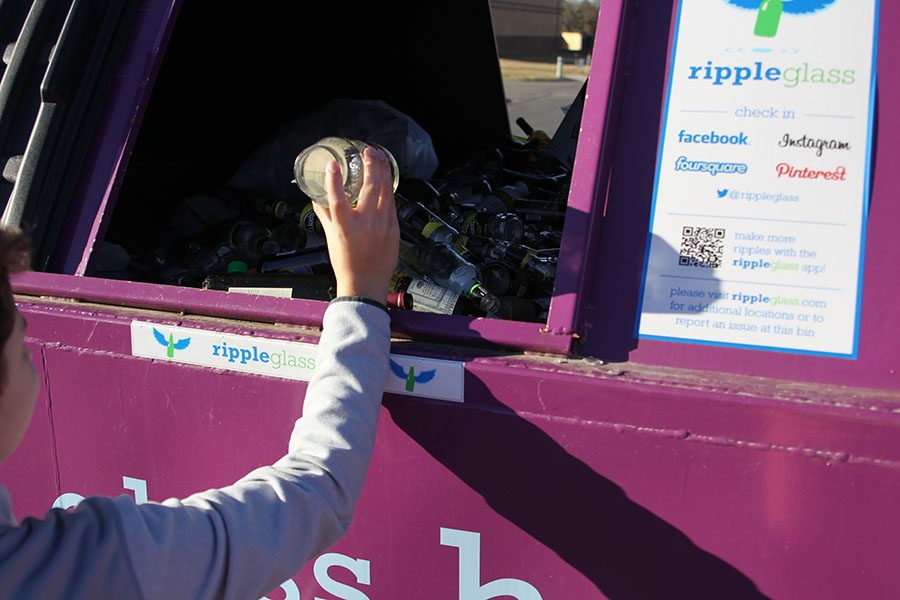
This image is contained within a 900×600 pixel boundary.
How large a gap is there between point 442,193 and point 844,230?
1.78m

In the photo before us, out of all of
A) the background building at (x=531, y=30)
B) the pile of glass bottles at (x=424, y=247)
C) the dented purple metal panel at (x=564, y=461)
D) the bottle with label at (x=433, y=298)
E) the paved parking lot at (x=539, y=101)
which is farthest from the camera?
the background building at (x=531, y=30)

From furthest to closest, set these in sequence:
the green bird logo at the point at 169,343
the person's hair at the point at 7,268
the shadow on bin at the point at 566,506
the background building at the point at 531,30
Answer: the background building at the point at 531,30 → the green bird logo at the point at 169,343 → the shadow on bin at the point at 566,506 → the person's hair at the point at 7,268

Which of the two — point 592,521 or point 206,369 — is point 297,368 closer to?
point 206,369

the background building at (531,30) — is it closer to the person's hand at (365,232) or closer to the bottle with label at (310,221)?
the bottle with label at (310,221)

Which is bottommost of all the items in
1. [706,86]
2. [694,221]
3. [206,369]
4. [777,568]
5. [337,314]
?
[777,568]

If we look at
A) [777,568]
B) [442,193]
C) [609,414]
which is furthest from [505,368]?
[442,193]

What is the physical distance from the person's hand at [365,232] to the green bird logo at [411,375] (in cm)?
13

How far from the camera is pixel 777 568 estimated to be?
131 centimetres

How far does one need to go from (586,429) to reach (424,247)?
3.35 ft

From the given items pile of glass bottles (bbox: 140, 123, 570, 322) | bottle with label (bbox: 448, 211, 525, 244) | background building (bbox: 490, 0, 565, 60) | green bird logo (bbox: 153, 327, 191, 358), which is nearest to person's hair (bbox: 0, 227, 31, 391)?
green bird logo (bbox: 153, 327, 191, 358)

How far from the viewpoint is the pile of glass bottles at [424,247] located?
1.96m

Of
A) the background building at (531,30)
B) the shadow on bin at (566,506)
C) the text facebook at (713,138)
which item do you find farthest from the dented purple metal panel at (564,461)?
the background building at (531,30)

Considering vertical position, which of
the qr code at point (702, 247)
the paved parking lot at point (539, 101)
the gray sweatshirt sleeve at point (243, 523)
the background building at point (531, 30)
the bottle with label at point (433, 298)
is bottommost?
the gray sweatshirt sleeve at point (243, 523)

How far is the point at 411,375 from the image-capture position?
1.45m
